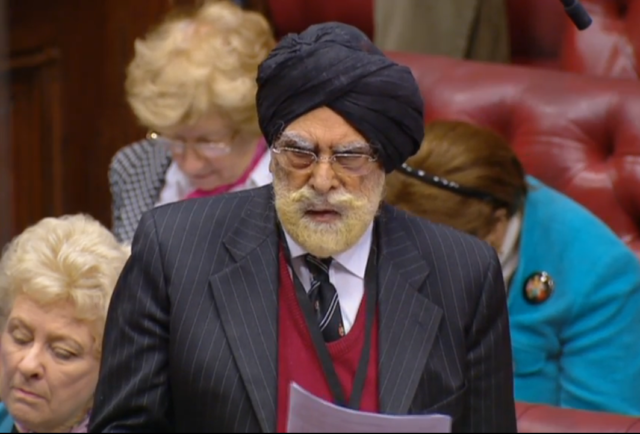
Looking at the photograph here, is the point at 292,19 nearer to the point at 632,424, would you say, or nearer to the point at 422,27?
the point at 422,27

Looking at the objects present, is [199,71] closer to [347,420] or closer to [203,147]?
[203,147]

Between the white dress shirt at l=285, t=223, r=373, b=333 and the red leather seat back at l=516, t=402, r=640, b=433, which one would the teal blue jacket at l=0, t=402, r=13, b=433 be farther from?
the red leather seat back at l=516, t=402, r=640, b=433

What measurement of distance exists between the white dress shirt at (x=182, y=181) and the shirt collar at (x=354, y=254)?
3.41 ft

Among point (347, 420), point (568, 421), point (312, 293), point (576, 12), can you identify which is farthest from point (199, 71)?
point (347, 420)

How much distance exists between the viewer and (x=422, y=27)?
3.39 meters

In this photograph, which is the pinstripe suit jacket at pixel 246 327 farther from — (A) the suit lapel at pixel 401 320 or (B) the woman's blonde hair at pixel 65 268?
(B) the woman's blonde hair at pixel 65 268

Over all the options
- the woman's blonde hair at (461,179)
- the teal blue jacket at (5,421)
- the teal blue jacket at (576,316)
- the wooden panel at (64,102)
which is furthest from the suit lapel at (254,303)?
the wooden panel at (64,102)

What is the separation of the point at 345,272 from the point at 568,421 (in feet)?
1.30

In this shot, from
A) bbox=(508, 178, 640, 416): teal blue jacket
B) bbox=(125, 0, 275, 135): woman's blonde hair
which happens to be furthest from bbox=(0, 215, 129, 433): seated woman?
bbox=(508, 178, 640, 416): teal blue jacket

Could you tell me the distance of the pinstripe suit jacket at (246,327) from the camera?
5.90 ft

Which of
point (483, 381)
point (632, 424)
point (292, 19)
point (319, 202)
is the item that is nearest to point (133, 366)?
point (319, 202)

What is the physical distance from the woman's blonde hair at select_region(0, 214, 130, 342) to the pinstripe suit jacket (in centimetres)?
29

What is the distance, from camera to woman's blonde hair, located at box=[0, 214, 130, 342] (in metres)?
2.14

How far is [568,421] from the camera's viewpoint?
199 centimetres
